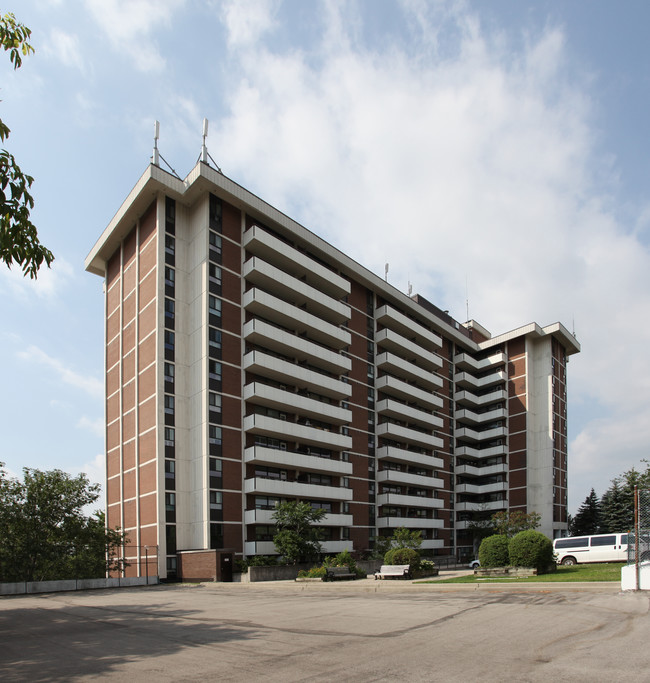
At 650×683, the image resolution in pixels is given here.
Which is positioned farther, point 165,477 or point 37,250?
point 165,477

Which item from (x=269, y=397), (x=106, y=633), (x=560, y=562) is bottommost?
(x=560, y=562)

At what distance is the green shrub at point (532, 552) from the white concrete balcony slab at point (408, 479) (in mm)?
29879

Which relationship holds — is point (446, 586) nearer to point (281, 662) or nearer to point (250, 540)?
point (281, 662)

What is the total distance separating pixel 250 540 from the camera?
140 ft

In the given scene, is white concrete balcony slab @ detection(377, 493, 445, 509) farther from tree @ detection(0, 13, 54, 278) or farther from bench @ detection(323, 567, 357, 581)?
tree @ detection(0, 13, 54, 278)

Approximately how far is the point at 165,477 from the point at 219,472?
374 centimetres

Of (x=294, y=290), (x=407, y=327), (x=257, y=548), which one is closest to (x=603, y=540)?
(x=257, y=548)

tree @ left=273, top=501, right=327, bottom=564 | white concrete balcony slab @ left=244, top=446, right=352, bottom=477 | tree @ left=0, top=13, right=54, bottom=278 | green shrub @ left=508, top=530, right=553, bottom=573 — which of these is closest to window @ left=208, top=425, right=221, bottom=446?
white concrete balcony slab @ left=244, top=446, right=352, bottom=477

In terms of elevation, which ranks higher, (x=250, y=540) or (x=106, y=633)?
(x=106, y=633)

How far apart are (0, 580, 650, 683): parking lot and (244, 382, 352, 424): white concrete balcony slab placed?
24.1 m

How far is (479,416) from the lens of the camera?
75250 millimetres

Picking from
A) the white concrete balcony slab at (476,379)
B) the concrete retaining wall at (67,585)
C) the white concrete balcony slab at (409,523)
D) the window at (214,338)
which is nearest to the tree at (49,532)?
the concrete retaining wall at (67,585)

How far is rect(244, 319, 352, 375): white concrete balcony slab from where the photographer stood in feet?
149

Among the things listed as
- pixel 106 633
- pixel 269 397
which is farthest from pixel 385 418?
pixel 106 633
